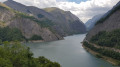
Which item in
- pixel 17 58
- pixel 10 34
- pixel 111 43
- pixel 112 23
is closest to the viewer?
pixel 17 58

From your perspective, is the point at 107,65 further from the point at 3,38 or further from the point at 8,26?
the point at 8,26

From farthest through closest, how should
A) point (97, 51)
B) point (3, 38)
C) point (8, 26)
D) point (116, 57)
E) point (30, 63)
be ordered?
point (8, 26) < point (3, 38) < point (97, 51) < point (116, 57) < point (30, 63)

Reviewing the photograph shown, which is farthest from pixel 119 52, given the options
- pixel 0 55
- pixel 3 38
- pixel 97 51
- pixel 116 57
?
pixel 3 38

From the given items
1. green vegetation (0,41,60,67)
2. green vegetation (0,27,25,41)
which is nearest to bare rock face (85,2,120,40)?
green vegetation (0,41,60,67)

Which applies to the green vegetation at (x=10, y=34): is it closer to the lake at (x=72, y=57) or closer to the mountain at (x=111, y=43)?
the lake at (x=72, y=57)

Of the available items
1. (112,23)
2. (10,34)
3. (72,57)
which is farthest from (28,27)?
(72,57)

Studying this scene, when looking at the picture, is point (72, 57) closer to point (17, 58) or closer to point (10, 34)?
point (17, 58)

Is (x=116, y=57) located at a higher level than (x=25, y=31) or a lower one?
higher

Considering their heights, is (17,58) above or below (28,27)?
above
